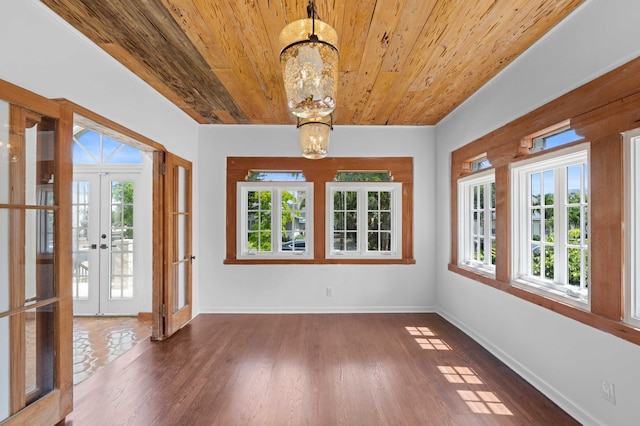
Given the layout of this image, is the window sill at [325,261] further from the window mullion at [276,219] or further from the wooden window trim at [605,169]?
the wooden window trim at [605,169]

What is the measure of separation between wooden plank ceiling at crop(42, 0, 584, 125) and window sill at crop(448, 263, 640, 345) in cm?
205

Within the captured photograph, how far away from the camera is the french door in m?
4.00

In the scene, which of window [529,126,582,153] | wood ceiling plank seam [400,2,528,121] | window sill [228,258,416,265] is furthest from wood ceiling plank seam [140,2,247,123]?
window [529,126,582,153]

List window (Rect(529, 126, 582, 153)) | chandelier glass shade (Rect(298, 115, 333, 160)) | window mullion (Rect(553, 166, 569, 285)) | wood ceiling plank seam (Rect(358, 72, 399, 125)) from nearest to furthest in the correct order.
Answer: window (Rect(529, 126, 582, 153)), window mullion (Rect(553, 166, 569, 285)), wood ceiling plank seam (Rect(358, 72, 399, 125)), chandelier glass shade (Rect(298, 115, 333, 160))

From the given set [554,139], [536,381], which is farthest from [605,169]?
[536,381]

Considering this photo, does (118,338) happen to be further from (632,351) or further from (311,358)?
(632,351)

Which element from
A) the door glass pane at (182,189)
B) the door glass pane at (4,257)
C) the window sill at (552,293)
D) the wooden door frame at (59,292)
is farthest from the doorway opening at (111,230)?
the window sill at (552,293)

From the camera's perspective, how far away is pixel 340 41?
219 cm

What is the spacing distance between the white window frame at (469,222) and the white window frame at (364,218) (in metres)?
0.85

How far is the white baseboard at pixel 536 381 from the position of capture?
6.37ft

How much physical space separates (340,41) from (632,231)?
228cm

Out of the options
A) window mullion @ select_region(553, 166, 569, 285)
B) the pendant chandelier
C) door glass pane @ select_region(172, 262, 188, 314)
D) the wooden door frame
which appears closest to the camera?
the pendant chandelier

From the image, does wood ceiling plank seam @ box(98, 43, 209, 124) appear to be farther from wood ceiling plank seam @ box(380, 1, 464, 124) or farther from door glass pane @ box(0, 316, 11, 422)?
wood ceiling plank seam @ box(380, 1, 464, 124)

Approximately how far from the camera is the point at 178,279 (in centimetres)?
367
